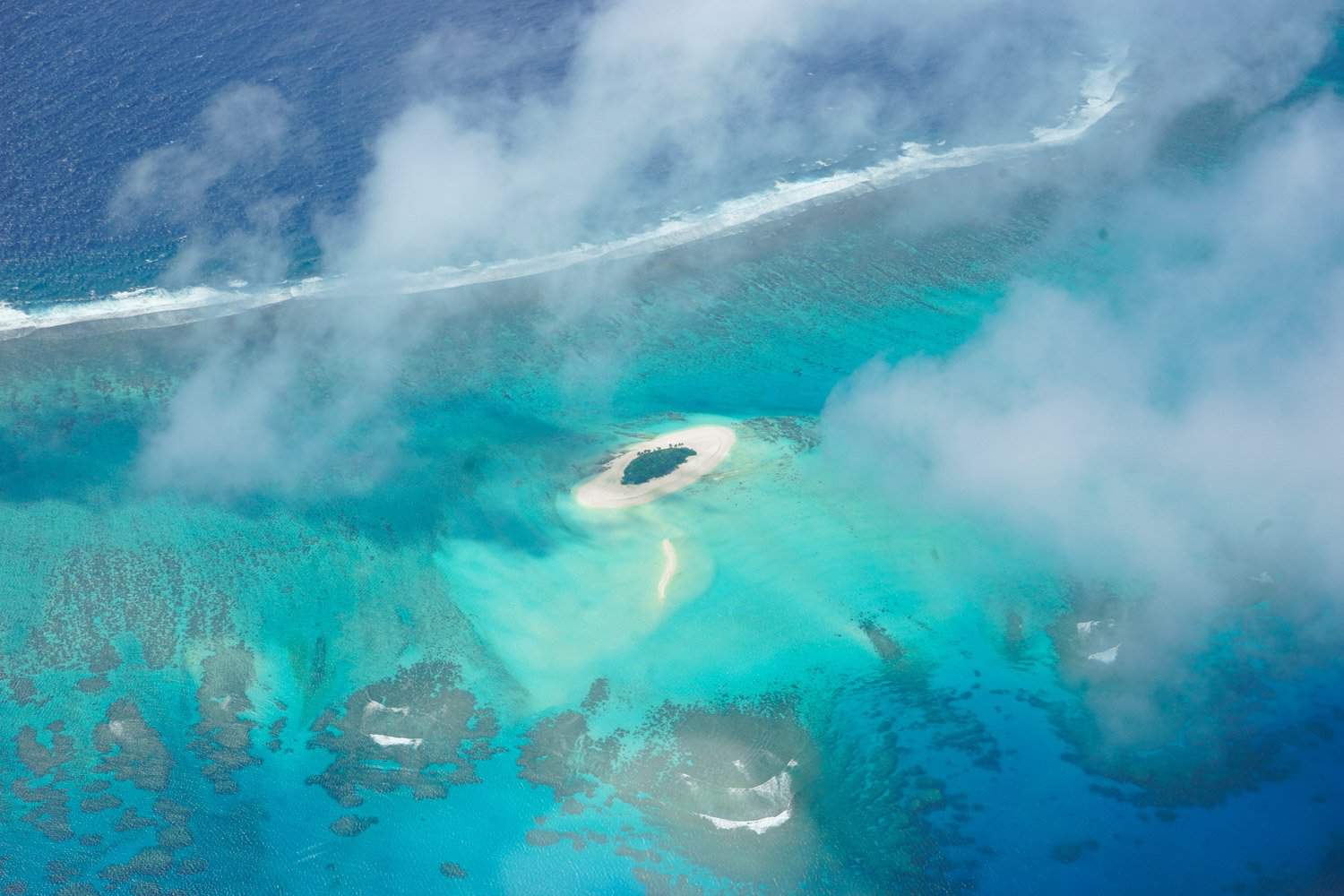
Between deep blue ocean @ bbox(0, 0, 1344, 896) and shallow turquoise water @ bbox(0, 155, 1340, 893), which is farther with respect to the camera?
deep blue ocean @ bbox(0, 0, 1344, 896)

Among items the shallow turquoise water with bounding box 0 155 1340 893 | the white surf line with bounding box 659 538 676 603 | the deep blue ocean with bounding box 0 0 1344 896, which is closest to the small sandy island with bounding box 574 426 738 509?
the shallow turquoise water with bounding box 0 155 1340 893

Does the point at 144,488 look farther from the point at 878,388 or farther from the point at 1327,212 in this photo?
the point at 1327,212

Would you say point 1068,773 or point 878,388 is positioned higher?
point 878,388

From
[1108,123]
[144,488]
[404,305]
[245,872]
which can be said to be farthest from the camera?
[1108,123]

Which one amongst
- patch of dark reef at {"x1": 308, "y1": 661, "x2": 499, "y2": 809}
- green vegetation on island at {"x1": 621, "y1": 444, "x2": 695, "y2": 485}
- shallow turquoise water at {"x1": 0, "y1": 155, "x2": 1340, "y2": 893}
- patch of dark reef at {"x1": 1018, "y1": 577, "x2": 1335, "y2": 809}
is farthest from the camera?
green vegetation on island at {"x1": 621, "y1": 444, "x2": 695, "y2": 485}

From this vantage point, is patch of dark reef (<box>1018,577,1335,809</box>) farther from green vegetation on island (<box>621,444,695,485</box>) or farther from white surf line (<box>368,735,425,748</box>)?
white surf line (<box>368,735,425,748</box>)

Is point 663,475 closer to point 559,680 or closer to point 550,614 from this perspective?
point 550,614

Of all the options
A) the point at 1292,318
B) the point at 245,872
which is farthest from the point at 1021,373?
the point at 245,872
